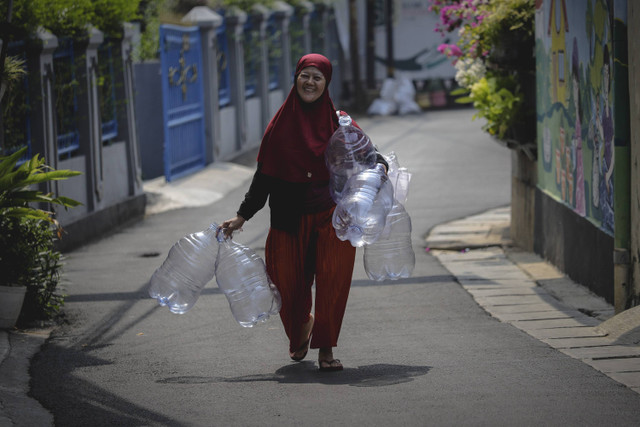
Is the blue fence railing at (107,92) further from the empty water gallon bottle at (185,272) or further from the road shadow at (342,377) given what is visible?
the road shadow at (342,377)

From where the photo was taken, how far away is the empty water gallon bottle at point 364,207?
5852 millimetres

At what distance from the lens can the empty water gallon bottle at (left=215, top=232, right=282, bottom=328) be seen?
6238 millimetres

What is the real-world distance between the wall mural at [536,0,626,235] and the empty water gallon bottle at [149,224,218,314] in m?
2.86

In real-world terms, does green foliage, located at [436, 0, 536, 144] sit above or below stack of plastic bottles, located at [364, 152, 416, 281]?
above

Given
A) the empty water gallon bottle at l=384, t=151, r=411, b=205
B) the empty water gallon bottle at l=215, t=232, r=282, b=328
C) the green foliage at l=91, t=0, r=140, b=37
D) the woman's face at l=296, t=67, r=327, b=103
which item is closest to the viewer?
the woman's face at l=296, t=67, r=327, b=103

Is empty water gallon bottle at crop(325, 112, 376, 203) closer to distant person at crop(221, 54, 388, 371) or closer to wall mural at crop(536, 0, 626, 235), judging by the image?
distant person at crop(221, 54, 388, 371)

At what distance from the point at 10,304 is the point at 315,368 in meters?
2.28

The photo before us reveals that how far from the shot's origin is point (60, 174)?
725 cm

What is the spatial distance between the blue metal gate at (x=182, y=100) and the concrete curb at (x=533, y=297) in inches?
220

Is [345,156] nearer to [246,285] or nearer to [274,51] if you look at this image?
[246,285]

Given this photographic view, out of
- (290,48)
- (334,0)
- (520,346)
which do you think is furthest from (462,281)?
(334,0)

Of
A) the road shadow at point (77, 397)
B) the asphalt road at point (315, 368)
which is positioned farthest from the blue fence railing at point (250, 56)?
the road shadow at point (77, 397)

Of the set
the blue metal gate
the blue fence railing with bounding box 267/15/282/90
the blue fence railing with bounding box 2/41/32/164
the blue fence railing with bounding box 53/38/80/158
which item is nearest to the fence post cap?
the blue metal gate

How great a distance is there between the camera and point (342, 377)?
592 cm
